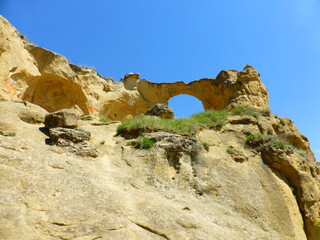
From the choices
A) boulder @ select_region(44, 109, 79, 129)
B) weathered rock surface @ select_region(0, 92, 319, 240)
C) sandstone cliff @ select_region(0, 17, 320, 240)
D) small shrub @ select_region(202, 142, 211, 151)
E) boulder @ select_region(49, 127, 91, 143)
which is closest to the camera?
weathered rock surface @ select_region(0, 92, 319, 240)

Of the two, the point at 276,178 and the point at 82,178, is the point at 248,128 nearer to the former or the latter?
the point at 276,178

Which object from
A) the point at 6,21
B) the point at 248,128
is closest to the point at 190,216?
the point at 248,128

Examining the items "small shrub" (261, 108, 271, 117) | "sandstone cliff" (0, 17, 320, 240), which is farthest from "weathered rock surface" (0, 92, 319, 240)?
"small shrub" (261, 108, 271, 117)

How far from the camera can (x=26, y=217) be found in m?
5.11

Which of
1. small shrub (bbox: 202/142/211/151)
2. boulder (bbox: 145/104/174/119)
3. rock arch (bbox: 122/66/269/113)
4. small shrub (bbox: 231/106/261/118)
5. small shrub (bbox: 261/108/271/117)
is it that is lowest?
small shrub (bbox: 202/142/211/151)

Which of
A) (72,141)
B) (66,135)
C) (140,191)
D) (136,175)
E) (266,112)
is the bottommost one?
(140,191)

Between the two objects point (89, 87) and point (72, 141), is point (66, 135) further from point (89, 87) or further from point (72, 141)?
point (89, 87)

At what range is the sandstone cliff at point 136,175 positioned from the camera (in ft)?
18.5

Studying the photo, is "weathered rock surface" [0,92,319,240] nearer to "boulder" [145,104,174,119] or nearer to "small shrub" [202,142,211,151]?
"small shrub" [202,142,211,151]

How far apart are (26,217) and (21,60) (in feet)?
33.9

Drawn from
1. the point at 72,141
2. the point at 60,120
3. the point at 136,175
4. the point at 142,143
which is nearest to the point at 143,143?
the point at 142,143

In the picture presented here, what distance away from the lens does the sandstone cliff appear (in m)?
5.65

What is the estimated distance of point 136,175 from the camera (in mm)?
8477

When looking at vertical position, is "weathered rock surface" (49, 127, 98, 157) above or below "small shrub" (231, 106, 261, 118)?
below
